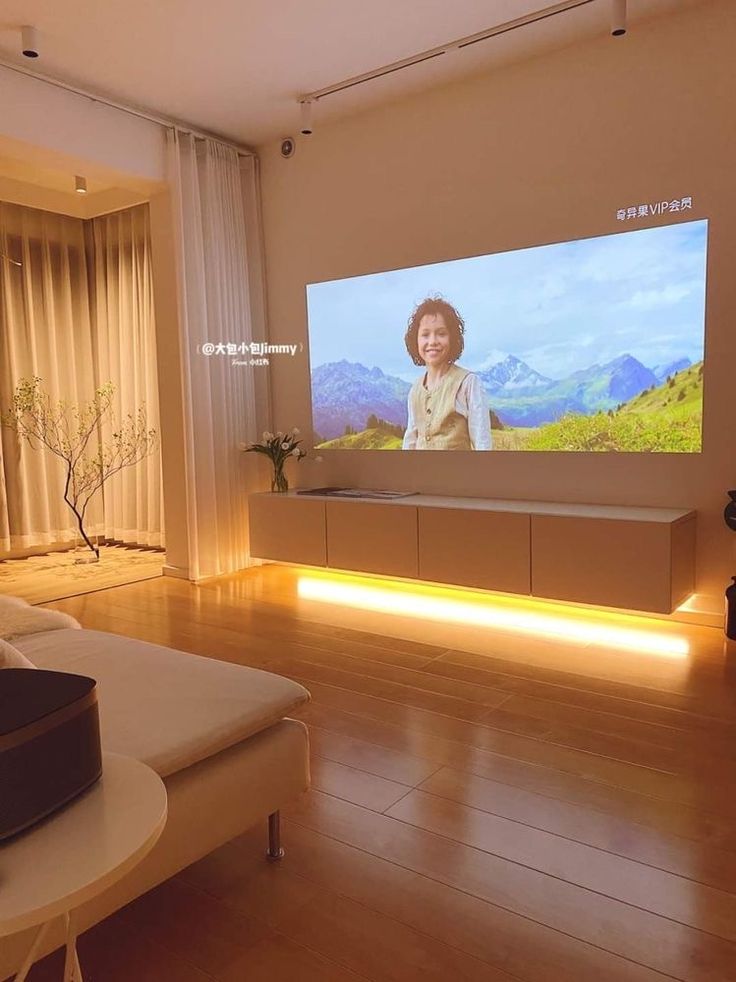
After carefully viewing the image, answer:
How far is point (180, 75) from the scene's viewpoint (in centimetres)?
388

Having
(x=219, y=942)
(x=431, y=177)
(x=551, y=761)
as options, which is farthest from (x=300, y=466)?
(x=219, y=942)

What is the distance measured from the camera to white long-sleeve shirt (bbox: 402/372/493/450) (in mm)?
4148

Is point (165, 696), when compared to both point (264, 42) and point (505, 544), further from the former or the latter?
point (264, 42)

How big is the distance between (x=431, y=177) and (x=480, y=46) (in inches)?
27.7

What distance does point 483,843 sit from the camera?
71.9 inches

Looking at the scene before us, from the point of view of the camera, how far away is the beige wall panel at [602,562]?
3211 mm

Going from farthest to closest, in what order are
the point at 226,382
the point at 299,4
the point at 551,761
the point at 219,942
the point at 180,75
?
the point at 226,382, the point at 180,75, the point at 299,4, the point at 551,761, the point at 219,942

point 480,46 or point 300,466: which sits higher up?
point 480,46

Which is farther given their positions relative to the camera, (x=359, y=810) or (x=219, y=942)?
(x=359, y=810)

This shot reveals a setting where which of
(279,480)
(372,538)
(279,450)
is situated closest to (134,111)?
(279,450)

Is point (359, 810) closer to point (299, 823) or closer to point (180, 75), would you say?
point (299, 823)

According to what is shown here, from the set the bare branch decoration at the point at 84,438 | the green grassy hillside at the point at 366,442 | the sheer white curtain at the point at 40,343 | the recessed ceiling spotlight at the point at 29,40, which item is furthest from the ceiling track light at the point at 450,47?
the bare branch decoration at the point at 84,438

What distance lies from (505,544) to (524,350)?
1.08 m

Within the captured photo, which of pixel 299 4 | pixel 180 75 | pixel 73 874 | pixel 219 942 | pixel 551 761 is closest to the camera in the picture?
pixel 73 874
